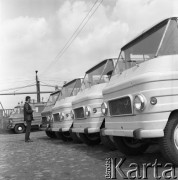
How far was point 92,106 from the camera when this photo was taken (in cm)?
743

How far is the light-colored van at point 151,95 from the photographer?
15.5 feet

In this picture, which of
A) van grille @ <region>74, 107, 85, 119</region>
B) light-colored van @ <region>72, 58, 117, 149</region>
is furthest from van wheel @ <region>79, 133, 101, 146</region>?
van grille @ <region>74, 107, 85, 119</region>

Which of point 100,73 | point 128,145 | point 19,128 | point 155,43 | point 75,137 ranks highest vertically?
point 155,43

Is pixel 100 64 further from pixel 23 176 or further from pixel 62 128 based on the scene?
pixel 23 176

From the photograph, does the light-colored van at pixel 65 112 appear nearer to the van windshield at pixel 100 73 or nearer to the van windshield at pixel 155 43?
the van windshield at pixel 100 73

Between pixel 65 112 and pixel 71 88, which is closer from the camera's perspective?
pixel 65 112

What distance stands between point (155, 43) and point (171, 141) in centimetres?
171

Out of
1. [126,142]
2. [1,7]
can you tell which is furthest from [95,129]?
[1,7]

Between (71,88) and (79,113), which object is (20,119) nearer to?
(71,88)

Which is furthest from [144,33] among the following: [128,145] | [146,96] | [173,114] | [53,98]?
[53,98]

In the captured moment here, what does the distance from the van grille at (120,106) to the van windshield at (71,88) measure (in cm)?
477

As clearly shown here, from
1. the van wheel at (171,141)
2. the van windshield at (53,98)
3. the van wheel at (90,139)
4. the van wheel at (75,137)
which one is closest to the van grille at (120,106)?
the van wheel at (171,141)

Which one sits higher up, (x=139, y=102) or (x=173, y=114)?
(x=139, y=102)

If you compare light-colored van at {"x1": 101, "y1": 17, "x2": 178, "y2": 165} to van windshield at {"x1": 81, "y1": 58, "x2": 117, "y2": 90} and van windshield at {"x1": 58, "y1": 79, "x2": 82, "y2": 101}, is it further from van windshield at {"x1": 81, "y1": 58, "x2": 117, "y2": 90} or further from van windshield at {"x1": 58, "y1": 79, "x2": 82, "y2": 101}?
van windshield at {"x1": 58, "y1": 79, "x2": 82, "y2": 101}
